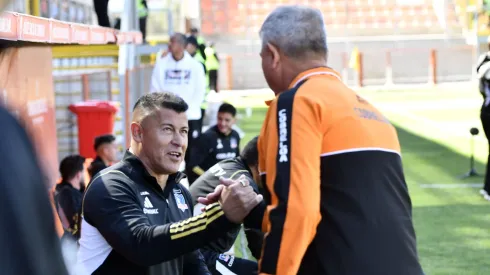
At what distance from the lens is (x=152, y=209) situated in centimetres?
389

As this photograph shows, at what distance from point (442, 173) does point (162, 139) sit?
39.1 feet

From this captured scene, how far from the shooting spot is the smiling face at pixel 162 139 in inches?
158

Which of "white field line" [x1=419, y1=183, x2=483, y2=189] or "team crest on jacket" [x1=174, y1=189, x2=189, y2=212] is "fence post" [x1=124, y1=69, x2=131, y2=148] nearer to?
"white field line" [x1=419, y1=183, x2=483, y2=189]

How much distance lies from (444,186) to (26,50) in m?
8.50

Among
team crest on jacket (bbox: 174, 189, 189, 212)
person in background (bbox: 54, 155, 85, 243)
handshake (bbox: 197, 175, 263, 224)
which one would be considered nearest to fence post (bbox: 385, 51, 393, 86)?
person in background (bbox: 54, 155, 85, 243)

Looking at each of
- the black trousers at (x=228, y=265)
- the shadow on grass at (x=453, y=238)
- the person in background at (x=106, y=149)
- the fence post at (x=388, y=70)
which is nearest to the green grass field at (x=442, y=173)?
the shadow on grass at (x=453, y=238)

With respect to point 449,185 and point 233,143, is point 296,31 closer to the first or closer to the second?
point 233,143

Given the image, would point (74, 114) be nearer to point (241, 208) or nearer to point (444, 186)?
point (444, 186)

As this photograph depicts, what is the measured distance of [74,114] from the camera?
12328 millimetres

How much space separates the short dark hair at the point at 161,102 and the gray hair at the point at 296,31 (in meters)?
0.82

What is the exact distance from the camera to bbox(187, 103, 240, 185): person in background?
33.8 ft

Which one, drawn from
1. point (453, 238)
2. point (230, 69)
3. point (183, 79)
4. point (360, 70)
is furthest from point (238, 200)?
point (230, 69)

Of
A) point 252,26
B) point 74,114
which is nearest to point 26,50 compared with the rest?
point 74,114

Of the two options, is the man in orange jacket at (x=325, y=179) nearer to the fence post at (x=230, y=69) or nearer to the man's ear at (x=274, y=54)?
the man's ear at (x=274, y=54)
